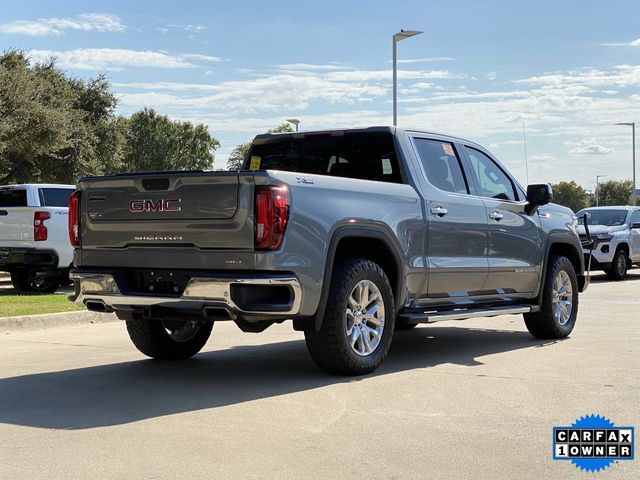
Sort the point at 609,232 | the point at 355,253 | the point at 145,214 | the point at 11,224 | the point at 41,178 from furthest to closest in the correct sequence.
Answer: the point at 41,178 < the point at 609,232 < the point at 11,224 < the point at 355,253 < the point at 145,214

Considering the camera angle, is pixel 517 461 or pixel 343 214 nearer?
pixel 517 461

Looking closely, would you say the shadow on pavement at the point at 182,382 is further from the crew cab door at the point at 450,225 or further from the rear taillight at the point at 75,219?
the rear taillight at the point at 75,219

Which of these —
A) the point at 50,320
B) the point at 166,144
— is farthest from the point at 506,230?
the point at 166,144

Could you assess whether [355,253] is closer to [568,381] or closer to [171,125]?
[568,381]

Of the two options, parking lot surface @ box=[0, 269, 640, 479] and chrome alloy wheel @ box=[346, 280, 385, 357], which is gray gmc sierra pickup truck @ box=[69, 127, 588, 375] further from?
parking lot surface @ box=[0, 269, 640, 479]

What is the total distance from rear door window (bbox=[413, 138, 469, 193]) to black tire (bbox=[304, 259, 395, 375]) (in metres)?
1.37

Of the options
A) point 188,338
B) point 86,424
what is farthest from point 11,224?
point 86,424

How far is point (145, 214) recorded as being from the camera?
22.3 ft

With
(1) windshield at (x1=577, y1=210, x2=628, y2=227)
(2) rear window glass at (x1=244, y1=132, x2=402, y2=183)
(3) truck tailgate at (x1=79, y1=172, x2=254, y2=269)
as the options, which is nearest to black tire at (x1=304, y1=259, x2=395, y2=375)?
(3) truck tailgate at (x1=79, y1=172, x2=254, y2=269)

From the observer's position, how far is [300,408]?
6.00 metres

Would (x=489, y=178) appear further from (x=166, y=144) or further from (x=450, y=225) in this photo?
(x=166, y=144)

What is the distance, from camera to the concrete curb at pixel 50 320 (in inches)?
418

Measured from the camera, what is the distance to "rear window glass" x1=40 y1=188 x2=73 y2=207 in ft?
51.1

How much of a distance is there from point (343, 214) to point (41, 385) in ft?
8.65
